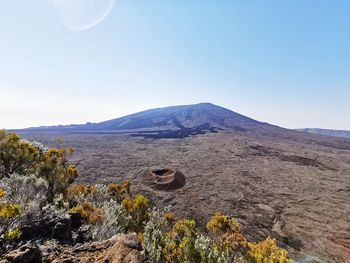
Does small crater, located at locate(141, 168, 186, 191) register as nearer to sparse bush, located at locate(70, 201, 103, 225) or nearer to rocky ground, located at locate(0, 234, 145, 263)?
sparse bush, located at locate(70, 201, 103, 225)

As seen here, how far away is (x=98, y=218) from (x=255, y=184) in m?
31.8

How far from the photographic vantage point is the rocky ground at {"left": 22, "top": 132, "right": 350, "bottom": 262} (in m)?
26.2

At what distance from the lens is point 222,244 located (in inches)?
521

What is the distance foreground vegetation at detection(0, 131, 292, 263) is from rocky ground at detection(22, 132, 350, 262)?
10.2 metres

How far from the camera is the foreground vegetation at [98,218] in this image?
1026 cm

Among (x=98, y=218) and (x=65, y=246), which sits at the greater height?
(x=65, y=246)

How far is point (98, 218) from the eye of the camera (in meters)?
13.1

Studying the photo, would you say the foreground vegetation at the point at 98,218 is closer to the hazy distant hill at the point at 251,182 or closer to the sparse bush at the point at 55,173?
A: the sparse bush at the point at 55,173

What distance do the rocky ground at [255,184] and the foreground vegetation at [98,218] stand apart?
33.6 feet

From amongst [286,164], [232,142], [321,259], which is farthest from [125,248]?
[232,142]

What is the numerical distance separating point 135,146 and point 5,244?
61.6 meters

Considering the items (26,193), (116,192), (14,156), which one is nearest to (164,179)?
(116,192)

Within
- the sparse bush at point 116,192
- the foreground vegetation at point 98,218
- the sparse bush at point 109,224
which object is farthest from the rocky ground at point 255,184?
the sparse bush at point 109,224

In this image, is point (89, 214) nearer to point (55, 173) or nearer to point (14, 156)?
point (55, 173)
